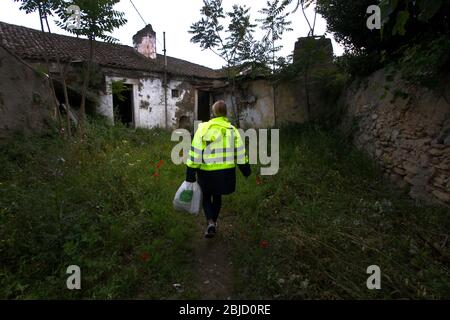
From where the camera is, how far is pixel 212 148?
9.57ft

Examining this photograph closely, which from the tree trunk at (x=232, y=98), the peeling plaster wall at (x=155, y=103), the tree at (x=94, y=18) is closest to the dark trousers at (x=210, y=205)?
the tree at (x=94, y=18)

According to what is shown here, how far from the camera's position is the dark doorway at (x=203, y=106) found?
1462 cm

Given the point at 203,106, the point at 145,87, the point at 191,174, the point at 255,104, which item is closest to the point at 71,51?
the point at 145,87

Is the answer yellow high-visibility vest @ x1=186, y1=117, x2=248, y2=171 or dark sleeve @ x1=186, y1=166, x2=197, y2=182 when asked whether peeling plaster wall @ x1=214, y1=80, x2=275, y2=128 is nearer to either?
yellow high-visibility vest @ x1=186, y1=117, x2=248, y2=171

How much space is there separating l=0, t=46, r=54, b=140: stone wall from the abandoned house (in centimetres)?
200

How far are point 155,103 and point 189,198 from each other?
35.3 feet

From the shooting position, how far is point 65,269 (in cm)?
252

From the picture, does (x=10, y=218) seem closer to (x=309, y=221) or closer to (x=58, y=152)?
(x=58, y=152)

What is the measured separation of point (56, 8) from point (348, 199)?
21.7ft

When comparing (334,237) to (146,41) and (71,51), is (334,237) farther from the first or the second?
(146,41)

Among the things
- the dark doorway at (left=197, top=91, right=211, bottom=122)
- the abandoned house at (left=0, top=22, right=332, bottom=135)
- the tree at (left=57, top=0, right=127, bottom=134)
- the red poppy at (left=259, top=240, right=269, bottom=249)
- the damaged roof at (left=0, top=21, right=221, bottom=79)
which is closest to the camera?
the red poppy at (left=259, top=240, right=269, bottom=249)

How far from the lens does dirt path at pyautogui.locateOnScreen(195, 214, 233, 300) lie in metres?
2.43

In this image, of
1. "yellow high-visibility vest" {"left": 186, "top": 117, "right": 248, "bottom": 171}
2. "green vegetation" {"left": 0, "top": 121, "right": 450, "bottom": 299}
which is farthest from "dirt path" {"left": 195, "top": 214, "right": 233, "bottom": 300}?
"yellow high-visibility vest" {"left": 186, "top": 117, "right": 248, "bottom": 171}
